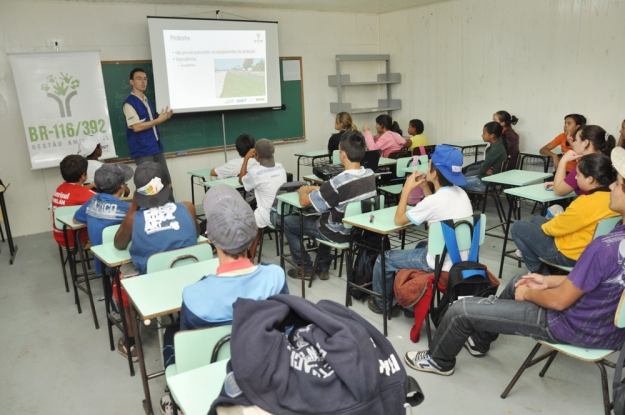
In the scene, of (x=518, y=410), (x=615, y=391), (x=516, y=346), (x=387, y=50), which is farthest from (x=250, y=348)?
(x=387, y=50)

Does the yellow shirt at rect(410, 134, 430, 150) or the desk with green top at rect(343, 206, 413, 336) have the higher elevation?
the yellow shirt at rect(410, 134, 430, 150)

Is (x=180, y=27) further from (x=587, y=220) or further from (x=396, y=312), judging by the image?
(x=587, y=220)

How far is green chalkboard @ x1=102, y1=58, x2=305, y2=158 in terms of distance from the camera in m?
5.70

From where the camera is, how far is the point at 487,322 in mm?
2154

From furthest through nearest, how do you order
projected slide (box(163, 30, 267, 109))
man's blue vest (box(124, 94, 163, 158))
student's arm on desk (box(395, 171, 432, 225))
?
projected slide (box(163, 30, 267, 109)) → man's blue vest (box(124, 94, 163, 158)) → student's arm on desk (box(395, 171, 432, 225))

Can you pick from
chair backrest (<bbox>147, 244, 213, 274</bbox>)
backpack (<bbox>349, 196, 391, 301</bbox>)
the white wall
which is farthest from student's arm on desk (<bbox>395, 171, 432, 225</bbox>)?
the white wall

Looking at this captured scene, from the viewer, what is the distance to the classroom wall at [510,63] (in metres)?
5.29

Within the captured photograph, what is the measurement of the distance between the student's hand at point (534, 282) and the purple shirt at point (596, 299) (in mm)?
142

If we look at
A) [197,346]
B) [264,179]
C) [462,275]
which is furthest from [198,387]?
[264,179]

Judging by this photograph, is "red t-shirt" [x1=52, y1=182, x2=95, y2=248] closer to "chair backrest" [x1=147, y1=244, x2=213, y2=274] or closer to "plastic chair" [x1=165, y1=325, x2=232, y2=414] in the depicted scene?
"chair backrest" [x1=147, y1=244, x2=213, y2=274]

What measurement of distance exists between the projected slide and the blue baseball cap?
423cm

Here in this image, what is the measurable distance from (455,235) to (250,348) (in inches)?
72.0

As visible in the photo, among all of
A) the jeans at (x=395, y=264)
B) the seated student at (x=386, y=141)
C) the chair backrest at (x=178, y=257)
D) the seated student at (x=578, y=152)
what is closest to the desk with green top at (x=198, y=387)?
the chair backrest at (x=178, y=257)

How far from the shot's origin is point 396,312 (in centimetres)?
322
